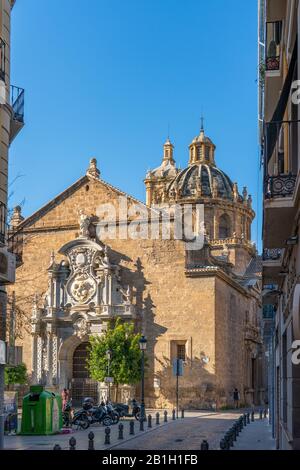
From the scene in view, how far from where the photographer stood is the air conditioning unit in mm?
16156

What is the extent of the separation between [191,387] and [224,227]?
29.0 m

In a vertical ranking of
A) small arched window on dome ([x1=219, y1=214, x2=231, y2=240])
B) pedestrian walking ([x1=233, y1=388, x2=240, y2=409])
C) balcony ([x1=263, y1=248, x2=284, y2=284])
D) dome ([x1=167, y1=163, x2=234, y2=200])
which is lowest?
pedestrian walking ([x1=233, y1=388, x2=240, y2=409])

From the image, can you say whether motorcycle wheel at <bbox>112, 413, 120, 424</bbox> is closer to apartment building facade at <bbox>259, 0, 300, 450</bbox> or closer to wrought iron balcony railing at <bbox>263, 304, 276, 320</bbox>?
wrought iron balcony railing at <bbox>263, 304, 276, 320</bbox>

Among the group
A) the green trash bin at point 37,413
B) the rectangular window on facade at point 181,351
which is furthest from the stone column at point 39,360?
the green trash bin at point 37,413

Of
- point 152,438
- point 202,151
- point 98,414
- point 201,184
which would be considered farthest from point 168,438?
point 202,151

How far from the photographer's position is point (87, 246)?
42.8m

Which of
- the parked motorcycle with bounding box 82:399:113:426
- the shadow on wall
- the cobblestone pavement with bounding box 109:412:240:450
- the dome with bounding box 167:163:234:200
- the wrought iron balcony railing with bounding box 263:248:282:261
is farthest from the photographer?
the dome with bounding box 167:163:234:200

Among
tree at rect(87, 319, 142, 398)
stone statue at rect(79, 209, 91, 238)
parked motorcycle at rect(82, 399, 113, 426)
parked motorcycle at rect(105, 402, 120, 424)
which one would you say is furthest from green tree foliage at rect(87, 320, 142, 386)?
parked motorcycle at rect(82, 399, 113, 426)

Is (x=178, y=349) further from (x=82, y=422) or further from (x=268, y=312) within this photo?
(x=268, y=312)

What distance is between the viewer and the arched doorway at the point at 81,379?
4241cm

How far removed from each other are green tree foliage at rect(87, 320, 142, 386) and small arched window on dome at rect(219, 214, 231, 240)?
1125 inches

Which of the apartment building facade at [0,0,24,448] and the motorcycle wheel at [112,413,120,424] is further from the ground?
the apartment building facade at [0,0,24,448]
